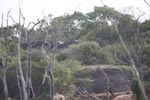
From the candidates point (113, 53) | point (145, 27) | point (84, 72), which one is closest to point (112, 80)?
point (113, 53)

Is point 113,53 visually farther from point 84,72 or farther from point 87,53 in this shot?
point 84,72

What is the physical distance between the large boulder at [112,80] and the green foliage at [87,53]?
232 centimetres

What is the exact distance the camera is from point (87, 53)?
30953 millimetres

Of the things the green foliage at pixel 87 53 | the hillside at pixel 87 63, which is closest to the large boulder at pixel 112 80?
the hillside at pixel 87 63

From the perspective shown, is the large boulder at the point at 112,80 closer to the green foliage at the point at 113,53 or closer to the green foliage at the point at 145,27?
the green foliage at the point at 113,53

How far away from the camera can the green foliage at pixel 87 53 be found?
3077cm

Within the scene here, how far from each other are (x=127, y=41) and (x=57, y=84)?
1245 centimetres

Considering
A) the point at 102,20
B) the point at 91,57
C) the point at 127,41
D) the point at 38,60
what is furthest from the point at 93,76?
the point at 102,20

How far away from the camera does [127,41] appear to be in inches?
1234

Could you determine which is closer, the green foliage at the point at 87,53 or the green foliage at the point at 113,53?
the green foliage at the point at 113,53

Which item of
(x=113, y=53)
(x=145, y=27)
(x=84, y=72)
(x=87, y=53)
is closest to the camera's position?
(x=84, y=72)

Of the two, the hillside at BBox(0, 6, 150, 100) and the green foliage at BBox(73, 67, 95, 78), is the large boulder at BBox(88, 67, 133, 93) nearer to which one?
the hillside at BBox(0, 6, 150, 100)

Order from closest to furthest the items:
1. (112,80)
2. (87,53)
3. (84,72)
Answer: (84,72), (112,80), (87,53)

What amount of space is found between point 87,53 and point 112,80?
3471 mm
